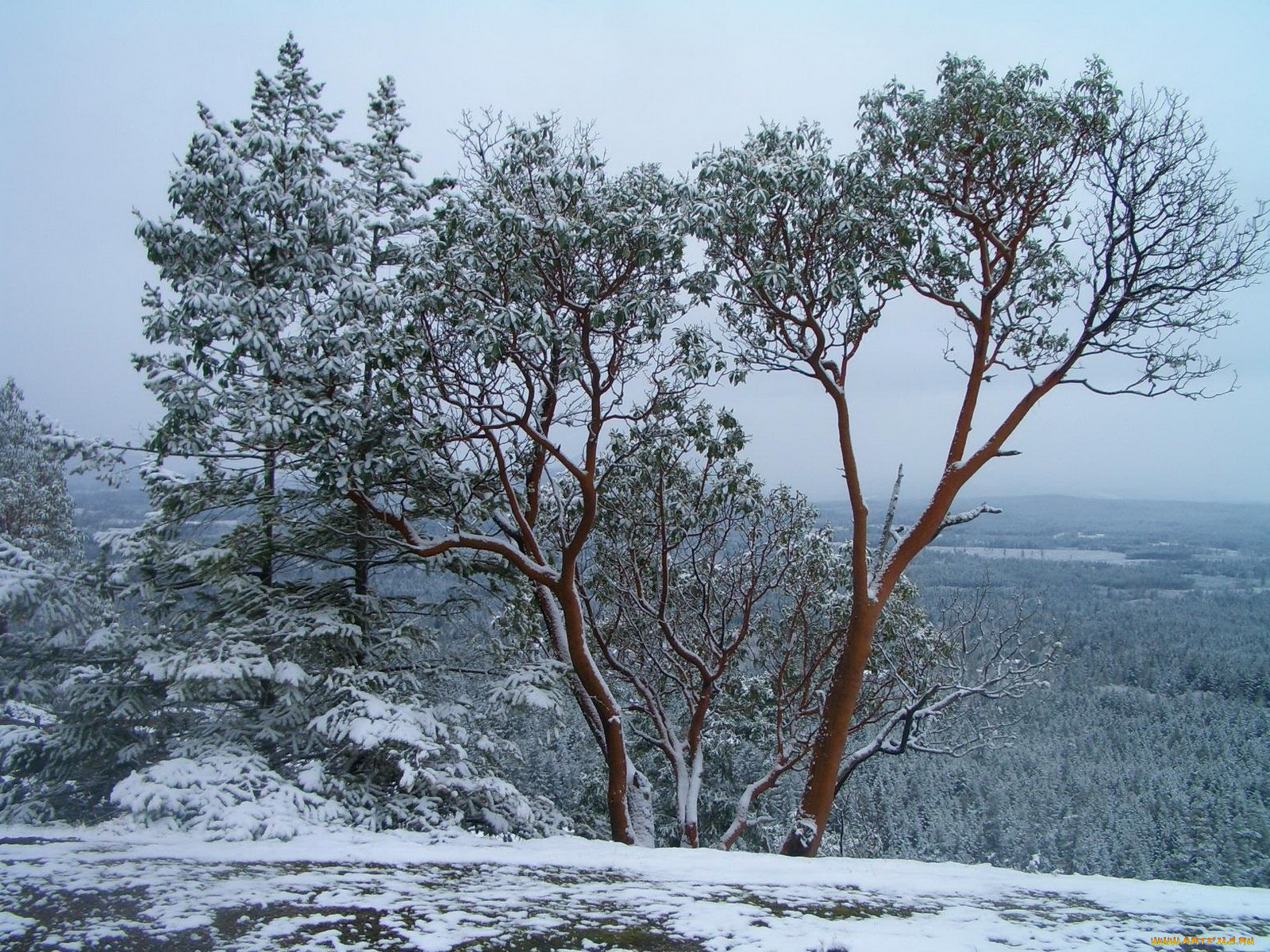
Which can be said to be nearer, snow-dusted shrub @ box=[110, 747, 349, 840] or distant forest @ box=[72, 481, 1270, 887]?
snow-dusted shrub @ box=[110, 747, 349, 840]

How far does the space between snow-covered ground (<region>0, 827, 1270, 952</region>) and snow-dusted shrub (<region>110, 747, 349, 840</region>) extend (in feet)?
0.56

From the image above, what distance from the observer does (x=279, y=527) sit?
784cm

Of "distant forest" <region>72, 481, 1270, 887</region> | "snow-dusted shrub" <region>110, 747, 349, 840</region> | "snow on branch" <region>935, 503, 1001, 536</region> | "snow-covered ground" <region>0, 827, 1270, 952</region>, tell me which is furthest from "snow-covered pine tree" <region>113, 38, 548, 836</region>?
"distant forest" <region>72, 481, 1270, 887</region>

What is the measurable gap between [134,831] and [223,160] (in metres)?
5.41

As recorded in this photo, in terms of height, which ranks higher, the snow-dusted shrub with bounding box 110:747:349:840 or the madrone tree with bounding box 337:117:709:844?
the madrone tree with bounding box 337:117:709:844

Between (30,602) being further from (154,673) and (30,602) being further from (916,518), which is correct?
(916,518)

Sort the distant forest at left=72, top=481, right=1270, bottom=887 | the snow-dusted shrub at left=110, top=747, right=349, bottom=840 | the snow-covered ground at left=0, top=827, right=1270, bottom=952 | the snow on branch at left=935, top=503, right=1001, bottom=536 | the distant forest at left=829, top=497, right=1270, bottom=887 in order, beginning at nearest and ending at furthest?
the snow-covered ground at left=0, top=827, right=1270, bottom=952, the snow-dusted shrub at left=110, top=747, right=349, bottom=840, the snow on branch at left=935, top=503, right=1001, bottom=536, the distant forest at left=72, top=481, right=1270, bottom=887, the distant forest at left=829, top=497, right=1270, bottom=887

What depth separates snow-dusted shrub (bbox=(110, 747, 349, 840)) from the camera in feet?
16.5

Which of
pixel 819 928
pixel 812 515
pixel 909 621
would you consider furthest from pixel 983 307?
pixel 819 928

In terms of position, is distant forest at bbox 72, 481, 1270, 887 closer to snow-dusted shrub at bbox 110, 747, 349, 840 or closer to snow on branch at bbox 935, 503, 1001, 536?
snow on branch at bbox 935, 503, 1001, 536

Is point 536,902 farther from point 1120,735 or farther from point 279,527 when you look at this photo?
point 1120,735

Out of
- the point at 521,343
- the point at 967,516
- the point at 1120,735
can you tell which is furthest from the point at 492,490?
the point at 1120,735

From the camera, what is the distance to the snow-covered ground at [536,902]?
10.1ft

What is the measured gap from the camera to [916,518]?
28.1ft
